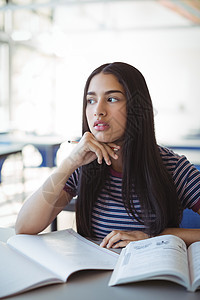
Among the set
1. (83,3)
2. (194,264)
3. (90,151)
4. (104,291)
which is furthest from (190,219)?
(83,3)

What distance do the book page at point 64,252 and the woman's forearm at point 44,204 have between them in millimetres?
62

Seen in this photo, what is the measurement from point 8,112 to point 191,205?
5.56 m

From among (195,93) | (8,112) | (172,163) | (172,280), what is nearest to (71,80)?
(8,112)

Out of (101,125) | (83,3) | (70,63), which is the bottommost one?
(101,125)

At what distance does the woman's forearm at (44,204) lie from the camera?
1.10m

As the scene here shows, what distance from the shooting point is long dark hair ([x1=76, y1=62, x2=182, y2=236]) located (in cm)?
115

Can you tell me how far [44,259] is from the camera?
0.83 m

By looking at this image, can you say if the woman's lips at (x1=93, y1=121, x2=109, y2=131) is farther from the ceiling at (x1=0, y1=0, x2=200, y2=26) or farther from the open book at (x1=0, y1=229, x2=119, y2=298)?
the ceiling at (x1=0, y1=0, x2=200, y2=26)

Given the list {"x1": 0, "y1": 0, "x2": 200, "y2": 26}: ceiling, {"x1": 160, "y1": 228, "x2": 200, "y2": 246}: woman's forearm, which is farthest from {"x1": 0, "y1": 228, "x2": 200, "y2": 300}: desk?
{"x1": 0, "y1": 0, "x2": 200, "y2": 26}: ceiling

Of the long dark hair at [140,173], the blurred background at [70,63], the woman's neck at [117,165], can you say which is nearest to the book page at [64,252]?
the long dark hair at [140,173]

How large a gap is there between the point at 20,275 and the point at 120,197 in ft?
1.79

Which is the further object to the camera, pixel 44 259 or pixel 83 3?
pixel 83 3

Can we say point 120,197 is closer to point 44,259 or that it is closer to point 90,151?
point 90,151

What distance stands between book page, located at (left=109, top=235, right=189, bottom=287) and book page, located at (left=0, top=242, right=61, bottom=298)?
146mm
